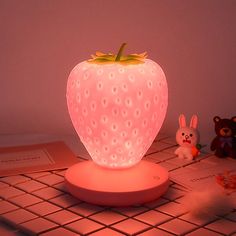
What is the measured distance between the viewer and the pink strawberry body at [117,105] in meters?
1.02

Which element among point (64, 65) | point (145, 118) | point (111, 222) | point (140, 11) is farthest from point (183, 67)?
point (111, 222)

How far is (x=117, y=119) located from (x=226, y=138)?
18.6 inches

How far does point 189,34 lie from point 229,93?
8.7 inches

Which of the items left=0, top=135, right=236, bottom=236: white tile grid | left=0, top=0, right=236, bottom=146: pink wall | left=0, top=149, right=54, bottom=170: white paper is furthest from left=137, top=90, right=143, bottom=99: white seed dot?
left=0, top=0, right=236, bottom=146: pink wall

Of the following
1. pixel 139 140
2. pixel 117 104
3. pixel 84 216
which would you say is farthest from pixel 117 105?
pixel 84 216

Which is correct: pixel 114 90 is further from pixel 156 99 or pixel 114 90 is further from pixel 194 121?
pixel 194 121

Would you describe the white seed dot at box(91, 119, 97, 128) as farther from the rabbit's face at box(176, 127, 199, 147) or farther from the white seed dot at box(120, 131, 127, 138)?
the rabbit's face at box(176, 127, 199, 147)

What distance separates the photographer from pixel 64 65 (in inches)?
65.2

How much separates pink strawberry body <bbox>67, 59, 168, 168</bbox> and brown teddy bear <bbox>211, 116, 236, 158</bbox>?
340 mm

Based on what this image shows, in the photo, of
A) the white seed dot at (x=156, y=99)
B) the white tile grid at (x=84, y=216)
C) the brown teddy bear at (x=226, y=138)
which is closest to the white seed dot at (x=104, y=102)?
the white seed dot at (x=156, y=99)

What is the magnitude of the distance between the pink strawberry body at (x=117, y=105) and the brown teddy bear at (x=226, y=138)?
340 millimetres

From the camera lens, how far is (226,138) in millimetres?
1396

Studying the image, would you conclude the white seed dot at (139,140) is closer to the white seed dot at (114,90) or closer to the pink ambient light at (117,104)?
the pink ambient light at (117,104)

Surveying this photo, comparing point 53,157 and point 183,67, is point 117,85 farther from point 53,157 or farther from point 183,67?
point 183,67
